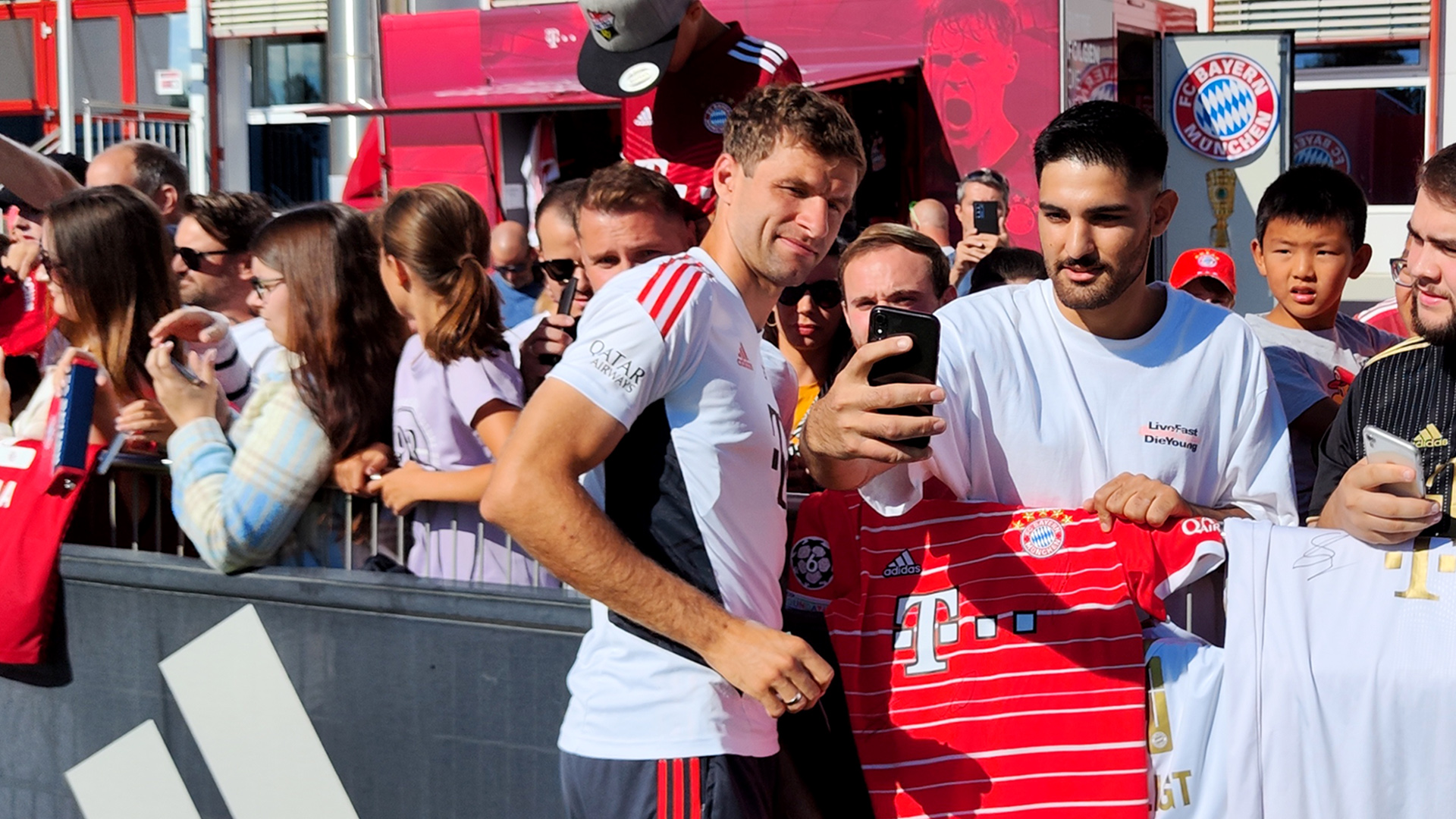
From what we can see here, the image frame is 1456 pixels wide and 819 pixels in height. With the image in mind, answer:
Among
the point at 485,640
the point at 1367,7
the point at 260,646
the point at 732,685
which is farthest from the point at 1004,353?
the point at 1367,7

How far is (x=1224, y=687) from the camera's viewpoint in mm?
2641

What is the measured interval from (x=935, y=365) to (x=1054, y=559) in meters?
0.69

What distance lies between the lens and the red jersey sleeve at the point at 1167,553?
271cm

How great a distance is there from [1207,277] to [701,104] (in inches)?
84.8

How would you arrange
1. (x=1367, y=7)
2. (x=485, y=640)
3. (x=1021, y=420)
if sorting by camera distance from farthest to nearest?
(x=1367, y=7) → (x=485, y=640) → (x=1021, y=420)

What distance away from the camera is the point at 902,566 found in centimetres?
284

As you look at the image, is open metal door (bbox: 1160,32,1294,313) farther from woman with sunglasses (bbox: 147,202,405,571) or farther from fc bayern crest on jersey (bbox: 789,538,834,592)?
fc bayern crest on jersey (bbox: 789,538,834,592)

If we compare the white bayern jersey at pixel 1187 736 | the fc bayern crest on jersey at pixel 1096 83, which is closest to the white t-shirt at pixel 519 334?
the white bayern jersey at pixel 1187 736

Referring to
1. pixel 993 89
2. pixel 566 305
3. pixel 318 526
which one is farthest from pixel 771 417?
pixel 993 89

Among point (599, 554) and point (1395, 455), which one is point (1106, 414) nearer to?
point (1395, 455)

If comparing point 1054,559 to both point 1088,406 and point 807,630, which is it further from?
point 807,630

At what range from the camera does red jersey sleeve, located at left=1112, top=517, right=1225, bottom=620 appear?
2707 millimetres

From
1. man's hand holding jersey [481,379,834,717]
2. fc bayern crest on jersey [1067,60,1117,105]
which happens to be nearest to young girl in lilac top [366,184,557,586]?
man's hand holding jersey [481,379,834,717]

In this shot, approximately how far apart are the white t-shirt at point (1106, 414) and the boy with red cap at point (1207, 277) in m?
2.58
